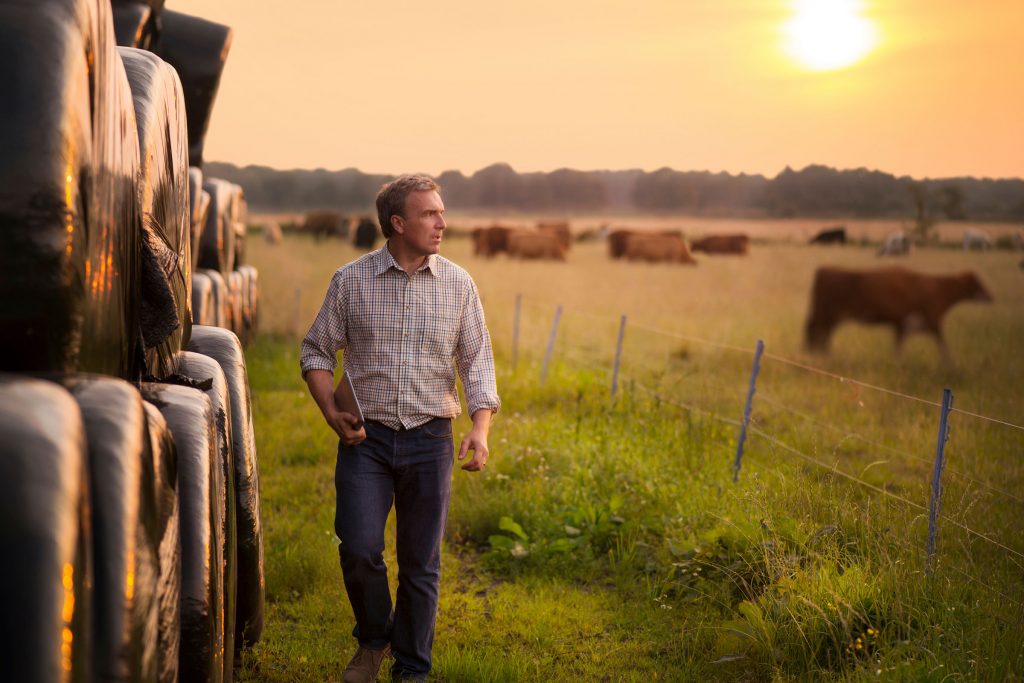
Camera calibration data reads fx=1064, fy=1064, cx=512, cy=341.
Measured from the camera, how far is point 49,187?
6.45 ft

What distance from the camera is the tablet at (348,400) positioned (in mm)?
3809

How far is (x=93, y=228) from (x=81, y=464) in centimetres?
57

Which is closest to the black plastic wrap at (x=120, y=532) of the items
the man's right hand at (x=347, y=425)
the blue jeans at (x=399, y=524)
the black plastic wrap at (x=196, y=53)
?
the man's right hand at (x=347, y=425)

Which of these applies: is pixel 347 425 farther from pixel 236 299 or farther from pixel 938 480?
pixel 236 299

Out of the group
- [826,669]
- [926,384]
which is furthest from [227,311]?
[926,384]

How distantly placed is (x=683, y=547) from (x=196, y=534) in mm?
3540

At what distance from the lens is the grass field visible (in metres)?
4.25

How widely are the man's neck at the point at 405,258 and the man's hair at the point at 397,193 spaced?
53 mm

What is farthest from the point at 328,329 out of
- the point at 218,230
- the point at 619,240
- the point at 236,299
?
the point at 619,240

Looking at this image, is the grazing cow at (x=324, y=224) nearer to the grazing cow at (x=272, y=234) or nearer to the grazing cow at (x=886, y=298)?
the grazing cow at (x=272, y=234)

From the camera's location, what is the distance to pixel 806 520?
498 centimetres

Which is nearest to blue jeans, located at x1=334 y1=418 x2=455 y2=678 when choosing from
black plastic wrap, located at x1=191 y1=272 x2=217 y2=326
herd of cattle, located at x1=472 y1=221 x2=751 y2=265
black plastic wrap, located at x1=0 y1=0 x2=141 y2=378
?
black plastic wrap, located at x1=0 y1=0 x2=141 y2=378

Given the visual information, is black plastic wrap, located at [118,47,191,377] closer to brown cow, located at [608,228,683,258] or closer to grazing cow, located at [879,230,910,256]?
grazing cow, located at [879,230,910,256]

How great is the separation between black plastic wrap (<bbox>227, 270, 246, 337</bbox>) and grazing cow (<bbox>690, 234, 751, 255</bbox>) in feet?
88.6
